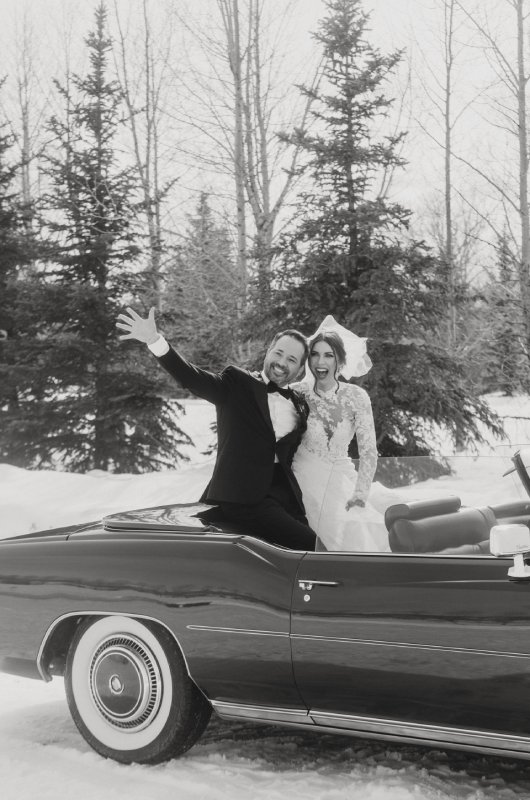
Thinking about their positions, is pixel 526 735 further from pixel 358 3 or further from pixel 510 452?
pixel 358 3

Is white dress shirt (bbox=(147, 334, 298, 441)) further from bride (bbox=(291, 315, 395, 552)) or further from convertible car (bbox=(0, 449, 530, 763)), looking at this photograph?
convertible car (bbox=(0, 449, 530, 763))

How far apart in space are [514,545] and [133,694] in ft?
5.22

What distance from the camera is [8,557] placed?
363 cm

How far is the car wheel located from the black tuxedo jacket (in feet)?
2.52

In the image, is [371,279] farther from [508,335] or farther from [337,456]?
[337,456]

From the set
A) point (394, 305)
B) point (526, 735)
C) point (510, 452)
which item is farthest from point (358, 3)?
point (526, 735)

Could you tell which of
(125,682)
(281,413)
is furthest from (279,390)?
(125,682)

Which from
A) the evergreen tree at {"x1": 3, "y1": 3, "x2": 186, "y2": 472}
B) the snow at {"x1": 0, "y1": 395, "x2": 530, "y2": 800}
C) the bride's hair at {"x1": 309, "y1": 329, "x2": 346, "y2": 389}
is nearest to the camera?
the snow at {"x1": 0, "y1": 395, "x2": 530, "y2": 800}

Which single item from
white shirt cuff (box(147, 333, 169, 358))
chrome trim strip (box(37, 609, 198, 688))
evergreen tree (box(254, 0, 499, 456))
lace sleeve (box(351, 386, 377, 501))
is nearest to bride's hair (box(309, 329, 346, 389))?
lace sleeve (box(351, 386, 377, 501))

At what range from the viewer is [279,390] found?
4.35m

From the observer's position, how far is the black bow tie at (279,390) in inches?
169

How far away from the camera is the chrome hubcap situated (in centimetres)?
325

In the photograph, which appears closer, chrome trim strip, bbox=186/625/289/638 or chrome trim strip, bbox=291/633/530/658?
chrome trim strip, bbox=291/633/530/658

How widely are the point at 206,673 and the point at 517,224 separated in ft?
50.2
